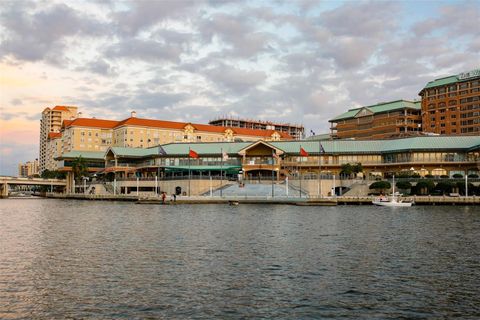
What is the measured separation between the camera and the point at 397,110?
191 m

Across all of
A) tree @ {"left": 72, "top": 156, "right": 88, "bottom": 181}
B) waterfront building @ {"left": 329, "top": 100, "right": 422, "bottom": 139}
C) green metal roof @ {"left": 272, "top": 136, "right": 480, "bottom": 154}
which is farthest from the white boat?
tree @ {"left": 72, "top": 156, "right": 88, "bottom": 181}

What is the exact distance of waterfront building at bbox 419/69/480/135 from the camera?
590 feet

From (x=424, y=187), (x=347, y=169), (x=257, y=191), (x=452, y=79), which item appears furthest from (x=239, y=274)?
(x=452, y=79)

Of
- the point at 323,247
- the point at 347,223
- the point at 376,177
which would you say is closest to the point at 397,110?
the point at 376,177

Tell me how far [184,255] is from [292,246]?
973 cm

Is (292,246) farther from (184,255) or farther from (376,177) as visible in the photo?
(376,177)

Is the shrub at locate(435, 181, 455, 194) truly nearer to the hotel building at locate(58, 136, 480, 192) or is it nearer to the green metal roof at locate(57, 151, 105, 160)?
the hotel building at locate(58, 136, 480, 192)

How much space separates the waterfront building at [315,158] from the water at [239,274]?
81.9 meters

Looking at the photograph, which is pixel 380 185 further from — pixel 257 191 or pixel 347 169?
pixel 257 191

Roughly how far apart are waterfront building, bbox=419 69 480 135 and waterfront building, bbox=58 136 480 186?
4862 centimetres

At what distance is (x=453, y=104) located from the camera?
186625mm

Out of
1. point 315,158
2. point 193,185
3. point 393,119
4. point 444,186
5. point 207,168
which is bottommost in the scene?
point 444,186

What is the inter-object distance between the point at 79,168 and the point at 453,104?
140 meters

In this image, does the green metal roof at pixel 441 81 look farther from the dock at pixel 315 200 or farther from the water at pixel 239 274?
the water at pixel 239 274
